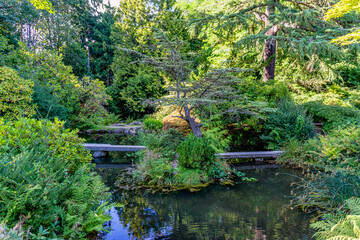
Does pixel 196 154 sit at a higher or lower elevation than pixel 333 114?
lower

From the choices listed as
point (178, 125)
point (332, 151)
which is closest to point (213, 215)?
point (332, 151)

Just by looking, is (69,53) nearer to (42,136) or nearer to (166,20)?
(166,20)

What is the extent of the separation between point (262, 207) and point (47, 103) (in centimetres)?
676

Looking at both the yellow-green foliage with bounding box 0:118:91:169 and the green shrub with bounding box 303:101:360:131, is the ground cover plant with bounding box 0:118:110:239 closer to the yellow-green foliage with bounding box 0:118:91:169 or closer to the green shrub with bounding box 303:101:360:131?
the yellow-green foliage with bounding box 0:118:91:169

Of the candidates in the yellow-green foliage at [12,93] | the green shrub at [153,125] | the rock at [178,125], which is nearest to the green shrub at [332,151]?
the rock at [178,125]

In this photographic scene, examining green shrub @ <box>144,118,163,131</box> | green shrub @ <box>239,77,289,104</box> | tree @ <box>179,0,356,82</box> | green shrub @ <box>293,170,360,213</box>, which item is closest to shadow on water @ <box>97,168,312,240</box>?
green shrub @ <box>293,170,360,213</box>

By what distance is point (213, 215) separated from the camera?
3.46 m

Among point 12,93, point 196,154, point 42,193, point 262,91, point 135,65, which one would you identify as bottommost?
point 196,154

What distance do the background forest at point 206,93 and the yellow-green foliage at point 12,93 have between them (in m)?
0.03

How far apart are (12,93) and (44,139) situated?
321cm

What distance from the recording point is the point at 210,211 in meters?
3.61

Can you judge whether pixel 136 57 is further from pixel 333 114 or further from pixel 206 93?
pixel 333 114

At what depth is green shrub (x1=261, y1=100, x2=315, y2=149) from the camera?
267 inches

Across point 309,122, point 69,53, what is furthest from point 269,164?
point 69,53
